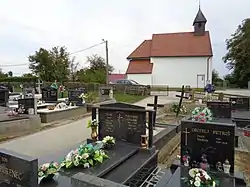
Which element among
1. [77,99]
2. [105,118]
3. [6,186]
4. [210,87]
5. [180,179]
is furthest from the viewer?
[210,87]

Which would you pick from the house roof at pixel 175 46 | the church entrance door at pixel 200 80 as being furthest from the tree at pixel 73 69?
the church entrance door at pixel 200 80

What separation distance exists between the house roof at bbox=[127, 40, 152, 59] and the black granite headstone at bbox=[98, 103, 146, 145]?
32028 mm

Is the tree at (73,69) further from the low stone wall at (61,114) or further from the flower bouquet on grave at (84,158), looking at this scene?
the flower bouquet on grave at (84,158)

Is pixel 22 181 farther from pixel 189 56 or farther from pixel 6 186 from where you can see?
pixel 189 56

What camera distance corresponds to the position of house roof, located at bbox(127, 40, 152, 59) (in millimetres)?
36544

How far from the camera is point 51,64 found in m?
33.5

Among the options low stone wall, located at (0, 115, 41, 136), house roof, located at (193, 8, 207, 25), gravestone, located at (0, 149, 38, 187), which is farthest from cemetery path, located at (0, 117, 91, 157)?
house roof, located at (193, 8, 207, 25)

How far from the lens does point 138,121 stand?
15.4ft

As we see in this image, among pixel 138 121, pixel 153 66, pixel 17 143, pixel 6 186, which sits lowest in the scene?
pixel 17 143

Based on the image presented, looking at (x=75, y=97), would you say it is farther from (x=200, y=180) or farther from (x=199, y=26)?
(x=199, y=26)

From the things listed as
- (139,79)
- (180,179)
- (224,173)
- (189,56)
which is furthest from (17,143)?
(189,56)

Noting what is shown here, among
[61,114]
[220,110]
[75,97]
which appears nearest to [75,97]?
[75,97]

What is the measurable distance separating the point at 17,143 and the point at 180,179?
4.56m

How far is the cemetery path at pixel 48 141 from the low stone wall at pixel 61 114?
1306mm
